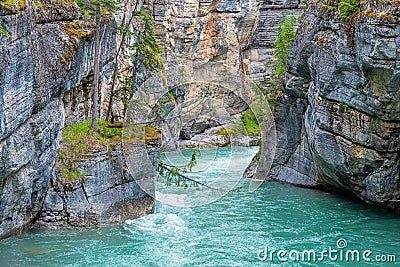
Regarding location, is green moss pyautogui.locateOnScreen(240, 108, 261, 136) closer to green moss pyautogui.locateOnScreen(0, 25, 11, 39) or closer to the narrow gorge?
the narrow gorge

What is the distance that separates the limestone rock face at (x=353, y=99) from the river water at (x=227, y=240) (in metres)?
1.54

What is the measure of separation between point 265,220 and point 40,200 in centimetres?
749

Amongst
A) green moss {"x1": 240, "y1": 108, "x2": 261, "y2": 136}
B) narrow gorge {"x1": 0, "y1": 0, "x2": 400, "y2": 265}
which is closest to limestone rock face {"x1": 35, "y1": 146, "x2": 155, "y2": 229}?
narrow gorge {"x1": 0, "y1": 0, "x2": 400, "y2": 265}

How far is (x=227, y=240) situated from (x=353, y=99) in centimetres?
690

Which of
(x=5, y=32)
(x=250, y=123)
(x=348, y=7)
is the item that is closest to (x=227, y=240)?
(x=5, y=32)

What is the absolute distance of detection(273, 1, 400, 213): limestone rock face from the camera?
14914mm

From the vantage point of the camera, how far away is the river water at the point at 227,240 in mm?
12688

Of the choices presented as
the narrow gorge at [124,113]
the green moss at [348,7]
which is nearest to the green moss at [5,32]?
the narrow gorge at [124,113]

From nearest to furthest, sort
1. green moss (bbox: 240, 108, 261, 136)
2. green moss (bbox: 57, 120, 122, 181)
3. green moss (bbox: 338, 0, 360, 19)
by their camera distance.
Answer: green moss (bbox: 57, 120, 122, 181) → green moss (bbox: 338, 0, 360, 19) → green moss (bbox: 240, 108, 261, 136)

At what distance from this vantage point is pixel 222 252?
13.4 m

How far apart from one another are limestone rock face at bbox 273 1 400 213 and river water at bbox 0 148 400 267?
154 cm

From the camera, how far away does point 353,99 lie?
56.2 feet

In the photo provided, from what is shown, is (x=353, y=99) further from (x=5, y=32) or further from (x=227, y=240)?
(x=5, y=32)

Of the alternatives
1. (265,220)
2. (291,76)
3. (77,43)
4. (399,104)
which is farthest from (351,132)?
(77,43)
